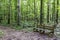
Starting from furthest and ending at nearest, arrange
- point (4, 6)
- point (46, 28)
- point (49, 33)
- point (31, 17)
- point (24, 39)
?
point (31, 17), point (4, 6), point (46, 28), point (49, 33), point (24, 39)

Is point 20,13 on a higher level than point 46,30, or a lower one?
higher

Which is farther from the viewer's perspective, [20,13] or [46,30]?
[20,13]

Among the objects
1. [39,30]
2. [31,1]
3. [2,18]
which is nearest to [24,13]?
[31,1]

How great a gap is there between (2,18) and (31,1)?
10789 mm

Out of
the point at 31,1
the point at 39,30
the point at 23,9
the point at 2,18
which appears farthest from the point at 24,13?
the point at 39,30

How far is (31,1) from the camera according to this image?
35.1 meters

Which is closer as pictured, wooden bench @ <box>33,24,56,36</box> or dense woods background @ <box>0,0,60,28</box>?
wooden bench @ <box>33,24,56,36</box>

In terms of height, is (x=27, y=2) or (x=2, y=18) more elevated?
(x=27, y=2)

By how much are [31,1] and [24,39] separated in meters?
23.5

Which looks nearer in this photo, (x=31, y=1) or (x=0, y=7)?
(x=0, y=7)

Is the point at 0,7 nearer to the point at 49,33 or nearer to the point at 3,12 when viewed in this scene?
the point at 3,12

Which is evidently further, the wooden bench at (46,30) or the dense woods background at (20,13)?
the dense woods background at (20,13)

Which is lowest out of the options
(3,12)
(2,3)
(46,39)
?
(46,39)

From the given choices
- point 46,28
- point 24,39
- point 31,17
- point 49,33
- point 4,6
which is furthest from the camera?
point 31,17
